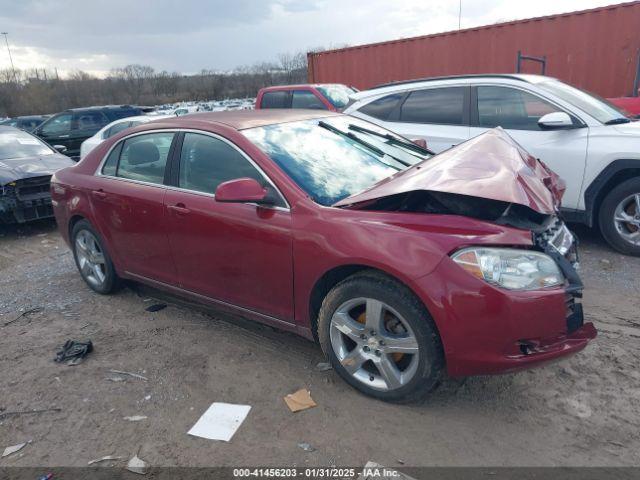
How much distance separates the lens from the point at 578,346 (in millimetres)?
2562

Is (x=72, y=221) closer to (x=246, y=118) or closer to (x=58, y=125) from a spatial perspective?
(x=246, y=118)

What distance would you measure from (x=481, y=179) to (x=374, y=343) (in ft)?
3.63

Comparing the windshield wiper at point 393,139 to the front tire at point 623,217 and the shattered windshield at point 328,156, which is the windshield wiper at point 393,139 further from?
the front tire at point 623,217

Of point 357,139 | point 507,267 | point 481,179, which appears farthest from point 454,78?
point 507,267

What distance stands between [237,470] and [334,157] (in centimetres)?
206

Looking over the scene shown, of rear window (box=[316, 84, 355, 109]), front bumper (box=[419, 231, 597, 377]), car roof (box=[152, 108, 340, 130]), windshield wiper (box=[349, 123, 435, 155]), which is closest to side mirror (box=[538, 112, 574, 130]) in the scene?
windshield wiper (box=[349, 123, 435, 155])

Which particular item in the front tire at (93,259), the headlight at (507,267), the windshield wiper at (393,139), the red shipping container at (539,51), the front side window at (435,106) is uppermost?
the red shipping container at (539,51)

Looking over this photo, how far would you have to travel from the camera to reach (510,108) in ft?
18.0

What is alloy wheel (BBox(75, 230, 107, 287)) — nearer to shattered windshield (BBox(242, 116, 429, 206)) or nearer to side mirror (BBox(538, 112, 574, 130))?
shattered windshield (BBox(242, 116, 429, 206))

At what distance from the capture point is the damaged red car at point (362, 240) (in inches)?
97.3

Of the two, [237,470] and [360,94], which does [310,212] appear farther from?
[360,94]

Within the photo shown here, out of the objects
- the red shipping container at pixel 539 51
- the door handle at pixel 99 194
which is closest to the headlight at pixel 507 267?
the door handle at pixel 99 194

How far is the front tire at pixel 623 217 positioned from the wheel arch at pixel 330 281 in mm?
3387

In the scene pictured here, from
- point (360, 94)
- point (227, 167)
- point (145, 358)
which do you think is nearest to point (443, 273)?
point (227, 167)
